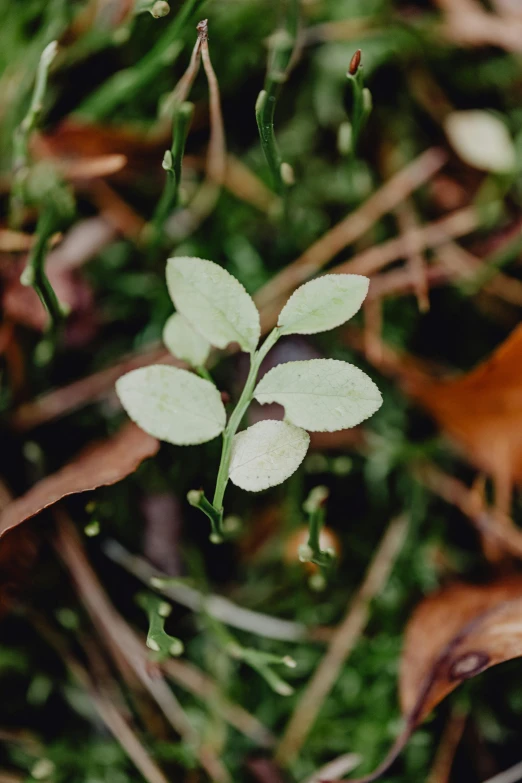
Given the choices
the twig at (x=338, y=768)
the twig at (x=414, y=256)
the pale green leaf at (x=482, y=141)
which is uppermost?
the pale green leaf at (x=482, y=141)

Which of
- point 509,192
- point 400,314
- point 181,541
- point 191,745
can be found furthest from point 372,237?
point 191,745

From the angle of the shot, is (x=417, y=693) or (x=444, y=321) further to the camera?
(x=444, y=321)

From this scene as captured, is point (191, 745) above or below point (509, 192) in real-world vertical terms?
below

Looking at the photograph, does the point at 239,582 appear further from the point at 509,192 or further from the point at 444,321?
Answer: the point at 509,192

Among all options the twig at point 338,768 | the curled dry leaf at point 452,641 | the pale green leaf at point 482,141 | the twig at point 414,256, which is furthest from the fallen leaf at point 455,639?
the pale green leaf at point 482,141

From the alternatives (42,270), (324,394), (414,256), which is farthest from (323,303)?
(414,256)

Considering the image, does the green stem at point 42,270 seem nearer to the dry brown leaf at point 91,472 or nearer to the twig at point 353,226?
Answer: the dry brown leaf at point 91,472

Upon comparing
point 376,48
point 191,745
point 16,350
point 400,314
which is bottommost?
point 191,745
